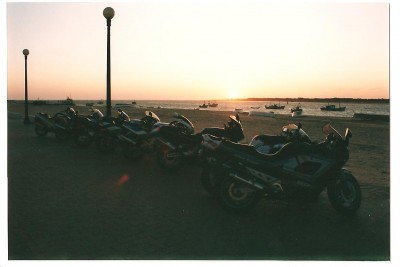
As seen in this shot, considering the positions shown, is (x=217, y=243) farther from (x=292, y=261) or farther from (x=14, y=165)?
(x=14, y=165)

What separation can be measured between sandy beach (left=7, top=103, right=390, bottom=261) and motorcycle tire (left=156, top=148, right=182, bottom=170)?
43 cm

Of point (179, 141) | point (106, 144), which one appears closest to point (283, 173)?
point (179, 141)

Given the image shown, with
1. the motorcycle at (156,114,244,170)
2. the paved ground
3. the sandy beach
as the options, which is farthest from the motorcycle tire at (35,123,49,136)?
the motorcycle at (156,114,244,170)

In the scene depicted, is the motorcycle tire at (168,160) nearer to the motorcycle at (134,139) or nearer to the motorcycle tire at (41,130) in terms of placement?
the motorcycle at (134,139)

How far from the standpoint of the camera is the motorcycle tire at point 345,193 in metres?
5.61

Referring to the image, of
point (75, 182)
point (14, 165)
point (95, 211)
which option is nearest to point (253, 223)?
point (95, 211)

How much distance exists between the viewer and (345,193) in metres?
5.76

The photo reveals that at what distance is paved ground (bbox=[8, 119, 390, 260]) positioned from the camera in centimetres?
447

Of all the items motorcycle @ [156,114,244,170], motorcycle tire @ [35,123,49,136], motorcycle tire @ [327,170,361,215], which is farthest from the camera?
motorcycle tire @ [35,123,49,136]

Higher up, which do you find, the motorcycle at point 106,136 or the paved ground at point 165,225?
the motorcycle at point 106,136

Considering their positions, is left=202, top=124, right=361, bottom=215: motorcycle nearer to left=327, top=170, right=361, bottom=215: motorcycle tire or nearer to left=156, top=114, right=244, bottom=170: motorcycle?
left=327, top=170, right=361, bottom=215: motorcycle tire

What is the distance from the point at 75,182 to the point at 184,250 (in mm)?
3732

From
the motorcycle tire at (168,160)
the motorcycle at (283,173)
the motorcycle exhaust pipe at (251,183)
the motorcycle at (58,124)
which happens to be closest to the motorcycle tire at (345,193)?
the motorcycle at (283,173)

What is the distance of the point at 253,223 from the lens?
5.29 m
